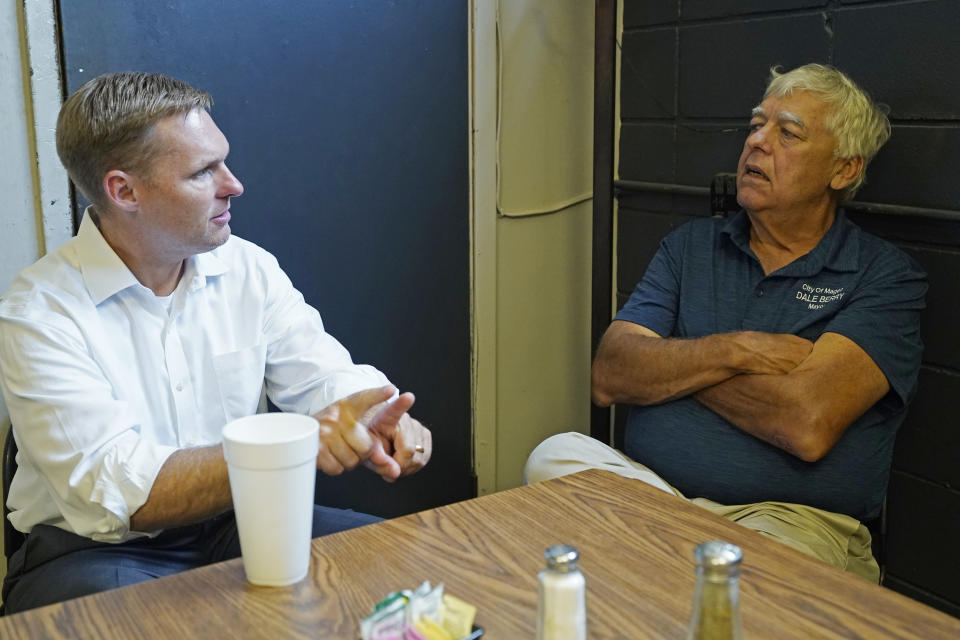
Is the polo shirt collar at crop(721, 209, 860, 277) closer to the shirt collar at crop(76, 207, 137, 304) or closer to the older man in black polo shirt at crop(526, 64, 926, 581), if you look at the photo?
the older man in black polo shirt at crop(526, 64, 926, 581)

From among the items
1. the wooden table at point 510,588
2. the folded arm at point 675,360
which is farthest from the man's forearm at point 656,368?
the wooden table at point 510,588

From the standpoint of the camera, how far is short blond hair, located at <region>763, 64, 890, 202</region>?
2.05m

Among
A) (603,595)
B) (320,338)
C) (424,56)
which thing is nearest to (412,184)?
(424,56)

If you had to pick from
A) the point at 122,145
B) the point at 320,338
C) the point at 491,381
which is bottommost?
the point at 491,381

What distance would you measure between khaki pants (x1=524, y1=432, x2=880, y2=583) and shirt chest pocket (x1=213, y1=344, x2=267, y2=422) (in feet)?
2.20

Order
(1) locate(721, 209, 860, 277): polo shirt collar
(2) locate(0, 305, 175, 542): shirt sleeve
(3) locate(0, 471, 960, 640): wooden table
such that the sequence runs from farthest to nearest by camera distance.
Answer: (1) locate(721, 209, 860, 277): polo shirt collar < (2) locate(0, 305, 175, 542): shirt sleeve < (3) locate(0, 471, 960, 640): wooden table

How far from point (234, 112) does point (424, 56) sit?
22.9 inches

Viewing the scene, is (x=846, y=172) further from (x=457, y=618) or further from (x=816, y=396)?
(x=457, y=618)

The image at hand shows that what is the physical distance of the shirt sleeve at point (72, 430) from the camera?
1348 millimetres

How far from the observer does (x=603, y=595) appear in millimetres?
1050

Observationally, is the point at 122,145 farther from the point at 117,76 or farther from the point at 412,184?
the point at 412,184

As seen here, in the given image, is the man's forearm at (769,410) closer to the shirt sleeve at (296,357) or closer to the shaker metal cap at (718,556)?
the shirt sleeve at (296,357)

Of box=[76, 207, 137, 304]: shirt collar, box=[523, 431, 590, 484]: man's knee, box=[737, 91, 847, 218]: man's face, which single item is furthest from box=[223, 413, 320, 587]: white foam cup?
box=[737, 91, 847, 218]: man's face

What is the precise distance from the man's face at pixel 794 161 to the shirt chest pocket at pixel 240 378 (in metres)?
1.14
